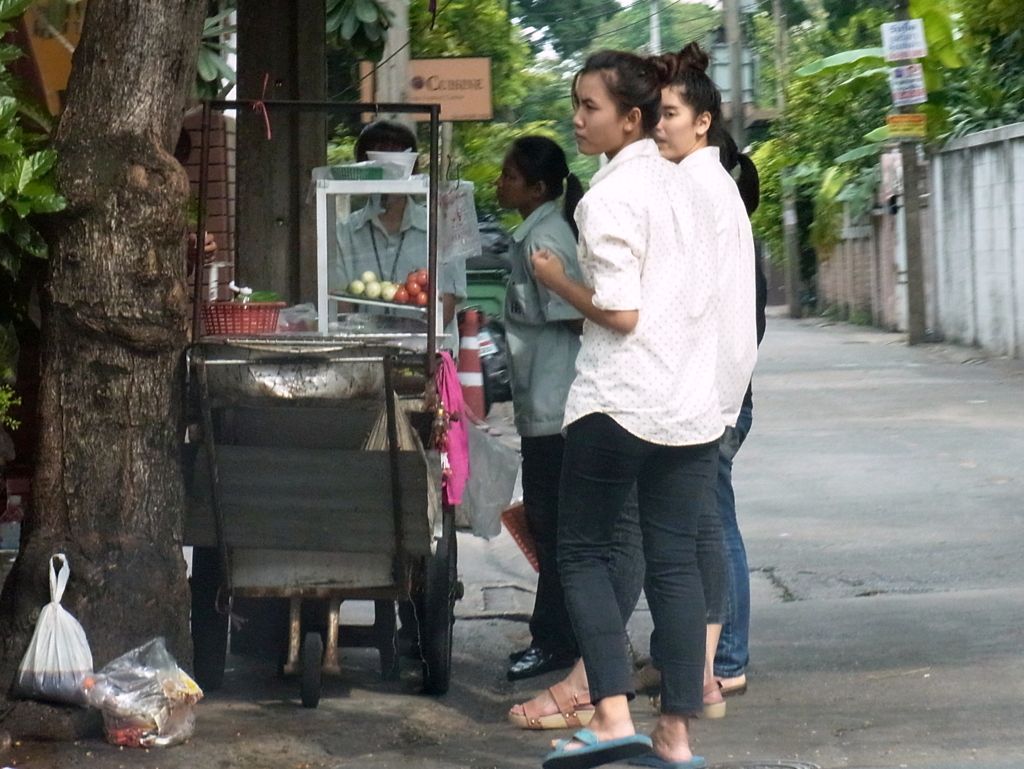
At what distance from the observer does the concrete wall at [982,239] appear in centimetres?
1552

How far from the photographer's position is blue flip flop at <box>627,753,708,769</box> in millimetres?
3779

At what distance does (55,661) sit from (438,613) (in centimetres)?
115

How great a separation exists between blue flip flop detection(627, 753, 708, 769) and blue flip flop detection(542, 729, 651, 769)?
13cm

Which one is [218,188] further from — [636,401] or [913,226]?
[913,226]

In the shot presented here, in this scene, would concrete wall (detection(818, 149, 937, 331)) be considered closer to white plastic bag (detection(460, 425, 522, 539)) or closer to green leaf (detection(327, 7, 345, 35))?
green leaf (detection(327, 7, 345, 35))

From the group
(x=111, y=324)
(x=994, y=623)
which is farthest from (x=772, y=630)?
(x=111, y=324)

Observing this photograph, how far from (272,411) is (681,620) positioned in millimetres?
1318

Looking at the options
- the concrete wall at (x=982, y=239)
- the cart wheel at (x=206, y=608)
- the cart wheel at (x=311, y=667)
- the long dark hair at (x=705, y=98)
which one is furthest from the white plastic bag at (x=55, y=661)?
the concrete wall at (x=982, y=239)

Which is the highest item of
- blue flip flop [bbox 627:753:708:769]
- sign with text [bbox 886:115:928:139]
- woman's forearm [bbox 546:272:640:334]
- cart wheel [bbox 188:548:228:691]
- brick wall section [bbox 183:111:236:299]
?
sign with text [bbox 886:115:928:139]

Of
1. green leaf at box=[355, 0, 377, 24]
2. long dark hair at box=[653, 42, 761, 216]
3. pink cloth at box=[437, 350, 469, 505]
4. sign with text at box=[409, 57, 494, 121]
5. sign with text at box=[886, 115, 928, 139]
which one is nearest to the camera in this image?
long dark hair at box=[653, 42, 761, 216]

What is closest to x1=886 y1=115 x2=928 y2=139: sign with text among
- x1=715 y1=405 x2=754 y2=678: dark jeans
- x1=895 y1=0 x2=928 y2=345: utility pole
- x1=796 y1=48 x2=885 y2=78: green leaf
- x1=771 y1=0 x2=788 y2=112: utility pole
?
x1=895 y1=0 x2=928 y2=345: utility pole

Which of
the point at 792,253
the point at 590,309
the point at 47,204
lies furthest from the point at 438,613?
the point at 792,253

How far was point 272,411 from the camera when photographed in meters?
4.29

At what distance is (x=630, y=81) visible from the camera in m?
3.76
